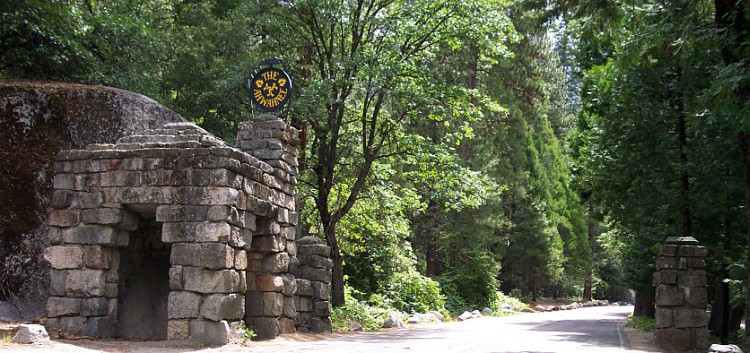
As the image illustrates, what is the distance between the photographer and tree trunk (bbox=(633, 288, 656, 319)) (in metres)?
22.8

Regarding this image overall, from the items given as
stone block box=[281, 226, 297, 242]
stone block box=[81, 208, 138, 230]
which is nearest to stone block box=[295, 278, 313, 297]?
stone block box=[281, 226, 297, 242]

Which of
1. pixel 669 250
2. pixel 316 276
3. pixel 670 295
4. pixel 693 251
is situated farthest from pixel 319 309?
pixel 693 251

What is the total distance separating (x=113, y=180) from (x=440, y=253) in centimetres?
2399

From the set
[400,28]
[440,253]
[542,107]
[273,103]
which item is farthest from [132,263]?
[542,107]

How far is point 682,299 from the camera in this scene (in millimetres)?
12688

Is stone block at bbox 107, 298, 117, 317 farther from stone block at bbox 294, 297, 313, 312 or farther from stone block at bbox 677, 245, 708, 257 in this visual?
stone block at bbox 677, 245, 708, 257

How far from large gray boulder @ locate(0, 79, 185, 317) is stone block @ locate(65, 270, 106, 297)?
1.41m

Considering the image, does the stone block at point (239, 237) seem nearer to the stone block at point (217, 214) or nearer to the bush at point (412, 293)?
the stone block at point (217, 214)

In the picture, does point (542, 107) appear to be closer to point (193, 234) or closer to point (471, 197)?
point (471, 197)

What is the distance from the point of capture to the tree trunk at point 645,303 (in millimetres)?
22828

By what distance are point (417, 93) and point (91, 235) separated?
9652 millimetres

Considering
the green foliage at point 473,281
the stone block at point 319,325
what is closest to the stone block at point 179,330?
the stone block at point 319,325

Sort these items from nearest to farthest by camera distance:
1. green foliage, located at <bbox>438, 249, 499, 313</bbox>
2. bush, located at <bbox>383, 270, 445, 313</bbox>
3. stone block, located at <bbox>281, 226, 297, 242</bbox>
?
stone block, located at <bbox>281, 226, 297, 242</bbox>
bush, located at <bbox>383, 270, 445, 313</bbox>
green foliage, located at <bbox>438, 249, 499, 313</bbox>

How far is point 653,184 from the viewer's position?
15.9m
